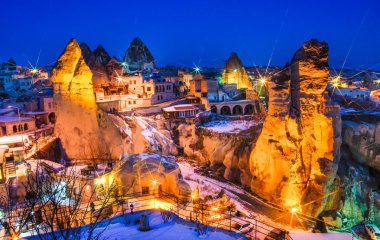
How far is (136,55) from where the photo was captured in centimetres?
6888

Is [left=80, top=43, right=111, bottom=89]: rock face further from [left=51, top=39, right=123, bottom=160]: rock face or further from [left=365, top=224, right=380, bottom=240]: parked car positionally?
[left=365, top=224, right=380, bottom=240]: parked car

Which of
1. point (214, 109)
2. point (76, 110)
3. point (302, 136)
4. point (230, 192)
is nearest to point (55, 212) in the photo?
point (230, 192)

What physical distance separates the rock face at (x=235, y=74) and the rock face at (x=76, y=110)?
1433 inches

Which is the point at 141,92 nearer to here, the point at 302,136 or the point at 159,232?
the point at 302,136

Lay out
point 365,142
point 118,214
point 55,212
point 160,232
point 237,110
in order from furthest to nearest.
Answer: point 237,110
point 365,142
point 118,214
point 160,232
point 55,212

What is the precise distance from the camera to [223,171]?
1299 inches

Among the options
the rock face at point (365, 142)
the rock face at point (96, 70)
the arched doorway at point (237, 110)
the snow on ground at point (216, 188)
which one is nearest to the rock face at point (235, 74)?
the arched doorway at point (237, 110)

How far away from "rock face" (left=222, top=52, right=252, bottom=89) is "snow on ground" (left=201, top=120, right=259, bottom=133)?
2108 cm

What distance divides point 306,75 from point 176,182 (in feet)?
44.5

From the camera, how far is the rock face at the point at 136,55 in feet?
225

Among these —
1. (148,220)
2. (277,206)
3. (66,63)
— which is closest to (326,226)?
(277,206)

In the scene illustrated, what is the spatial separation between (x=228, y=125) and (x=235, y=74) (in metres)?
24.4

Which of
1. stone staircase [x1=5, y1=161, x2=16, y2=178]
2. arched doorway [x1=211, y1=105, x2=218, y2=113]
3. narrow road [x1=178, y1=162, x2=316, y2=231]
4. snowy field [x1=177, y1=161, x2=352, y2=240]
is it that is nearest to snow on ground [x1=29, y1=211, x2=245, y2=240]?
snowy field [x1=177, y1=161, x2=352, y2=240]

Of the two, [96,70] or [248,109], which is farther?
[248,109]
